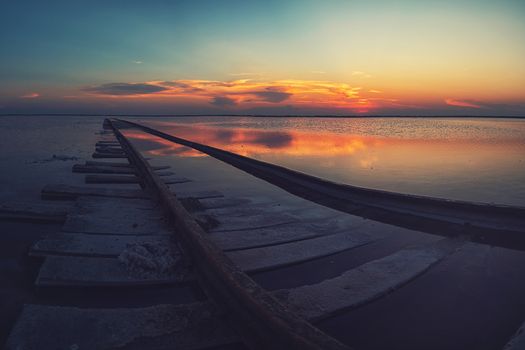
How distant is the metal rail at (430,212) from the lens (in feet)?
14.6

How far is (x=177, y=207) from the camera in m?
4.41

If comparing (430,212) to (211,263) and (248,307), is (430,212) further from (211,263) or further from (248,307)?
(248,307)

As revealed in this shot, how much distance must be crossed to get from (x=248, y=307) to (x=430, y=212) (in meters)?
4.32

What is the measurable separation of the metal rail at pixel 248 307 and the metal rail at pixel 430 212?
11.1ft

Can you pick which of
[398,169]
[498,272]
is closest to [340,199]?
[498,272]

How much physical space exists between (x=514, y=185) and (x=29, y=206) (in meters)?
11.5

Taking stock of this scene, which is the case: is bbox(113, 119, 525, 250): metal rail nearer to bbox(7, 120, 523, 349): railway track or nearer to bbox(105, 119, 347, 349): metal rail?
bbox(7, 120, 523, 349): railway track

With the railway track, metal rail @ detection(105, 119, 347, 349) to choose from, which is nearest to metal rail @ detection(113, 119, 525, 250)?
the railway track

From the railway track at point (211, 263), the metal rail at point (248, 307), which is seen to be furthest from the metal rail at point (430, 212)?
the metal rail at point (248, 307)

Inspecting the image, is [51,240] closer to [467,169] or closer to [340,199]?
[340,199]

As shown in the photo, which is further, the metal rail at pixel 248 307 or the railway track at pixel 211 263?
the railway track at pixel 211 263

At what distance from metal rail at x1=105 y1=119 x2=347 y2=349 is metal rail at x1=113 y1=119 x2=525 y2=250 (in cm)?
338

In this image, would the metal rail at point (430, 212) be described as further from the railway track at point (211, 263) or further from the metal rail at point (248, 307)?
the metal rail at point (248, 307)

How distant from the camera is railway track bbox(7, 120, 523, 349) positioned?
81.0 inches
